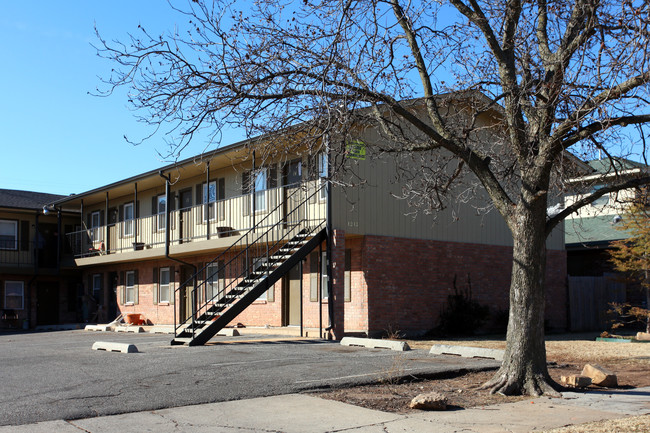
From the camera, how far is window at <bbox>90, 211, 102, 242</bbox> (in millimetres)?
29591

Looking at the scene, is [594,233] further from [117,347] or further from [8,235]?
[8,235]

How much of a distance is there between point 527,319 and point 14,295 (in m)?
27.3

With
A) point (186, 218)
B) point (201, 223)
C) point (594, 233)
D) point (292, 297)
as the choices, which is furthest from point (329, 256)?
point (594, 233)

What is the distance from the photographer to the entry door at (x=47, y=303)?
104ft

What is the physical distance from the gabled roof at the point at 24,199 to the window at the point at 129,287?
5911 mm

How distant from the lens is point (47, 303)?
32188mm

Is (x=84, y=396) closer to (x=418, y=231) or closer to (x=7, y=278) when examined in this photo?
(x=418, y=231)

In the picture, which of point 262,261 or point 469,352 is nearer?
point 469,352

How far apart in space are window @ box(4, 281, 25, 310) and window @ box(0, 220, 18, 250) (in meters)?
1.65

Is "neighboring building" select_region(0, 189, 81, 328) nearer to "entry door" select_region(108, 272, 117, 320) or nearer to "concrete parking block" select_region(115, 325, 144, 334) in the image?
"entry door" select_region(108, 272, 117, 320)

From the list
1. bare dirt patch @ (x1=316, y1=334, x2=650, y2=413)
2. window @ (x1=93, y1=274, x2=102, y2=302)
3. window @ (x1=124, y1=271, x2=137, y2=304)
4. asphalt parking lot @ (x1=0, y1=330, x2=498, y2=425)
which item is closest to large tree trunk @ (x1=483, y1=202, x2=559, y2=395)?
bare dirt patch @ (x1=316, y1=334, x2=650, y2=413)

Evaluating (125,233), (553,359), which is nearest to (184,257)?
(125,233)

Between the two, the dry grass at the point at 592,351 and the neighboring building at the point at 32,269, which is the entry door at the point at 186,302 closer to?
the neighboring building at the point at 32,269

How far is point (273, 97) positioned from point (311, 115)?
61cm
